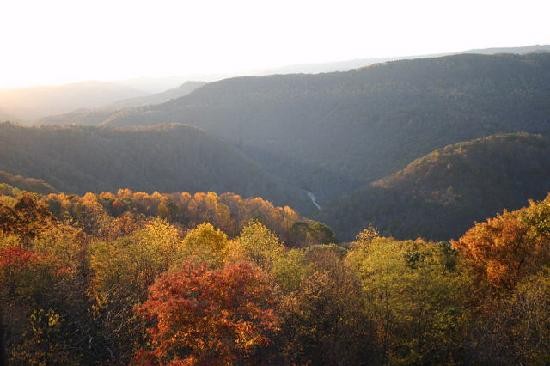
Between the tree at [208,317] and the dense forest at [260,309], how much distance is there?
Answer: 3.6 inches

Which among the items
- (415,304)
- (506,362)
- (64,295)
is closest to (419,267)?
(415,304)

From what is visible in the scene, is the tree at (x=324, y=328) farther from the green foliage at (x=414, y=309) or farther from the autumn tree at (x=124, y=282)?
the autumn tree at (x=124, y=282)

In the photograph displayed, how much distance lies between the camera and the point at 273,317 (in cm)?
3120

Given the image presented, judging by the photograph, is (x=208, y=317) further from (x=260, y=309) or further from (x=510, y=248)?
(x=510, y=248)

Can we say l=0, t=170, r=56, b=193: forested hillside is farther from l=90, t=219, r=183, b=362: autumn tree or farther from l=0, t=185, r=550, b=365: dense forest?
l=90, t=219, r=183, b=362: autumn tree

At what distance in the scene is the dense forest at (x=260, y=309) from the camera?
30922 millimetres

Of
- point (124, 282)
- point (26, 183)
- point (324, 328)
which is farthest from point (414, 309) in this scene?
point (26, 183)

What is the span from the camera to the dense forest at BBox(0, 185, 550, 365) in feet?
101

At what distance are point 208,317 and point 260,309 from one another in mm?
3714

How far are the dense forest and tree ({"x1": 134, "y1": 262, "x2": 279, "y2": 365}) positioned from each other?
9cm

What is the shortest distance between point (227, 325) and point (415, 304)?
1484 centimetres

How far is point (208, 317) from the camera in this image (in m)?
30.7

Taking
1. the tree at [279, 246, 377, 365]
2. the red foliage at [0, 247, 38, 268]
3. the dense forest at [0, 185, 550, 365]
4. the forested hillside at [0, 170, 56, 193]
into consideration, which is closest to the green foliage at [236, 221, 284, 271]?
the dense forest at [0, 185, 550, 365]

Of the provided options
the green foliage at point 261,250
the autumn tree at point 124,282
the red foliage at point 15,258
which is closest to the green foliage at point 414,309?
the green foliage at point 261,250
